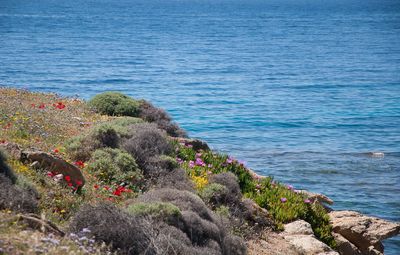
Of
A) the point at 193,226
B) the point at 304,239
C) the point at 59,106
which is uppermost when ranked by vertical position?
the point at 59,106

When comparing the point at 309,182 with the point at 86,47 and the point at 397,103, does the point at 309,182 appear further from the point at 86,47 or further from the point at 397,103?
the point at 86,47

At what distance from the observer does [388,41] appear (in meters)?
92.4

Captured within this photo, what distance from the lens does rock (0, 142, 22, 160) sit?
12013 mm

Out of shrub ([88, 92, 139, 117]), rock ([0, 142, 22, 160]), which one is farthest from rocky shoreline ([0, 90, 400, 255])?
shrub ([88, 92, 139, 117])

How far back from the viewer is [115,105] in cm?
2075

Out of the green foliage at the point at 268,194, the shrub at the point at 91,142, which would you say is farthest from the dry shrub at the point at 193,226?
the shrub at the point at 91,142

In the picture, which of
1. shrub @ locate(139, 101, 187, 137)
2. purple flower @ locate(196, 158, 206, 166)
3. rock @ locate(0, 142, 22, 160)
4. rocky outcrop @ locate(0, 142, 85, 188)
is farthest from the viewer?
shrub @ locate(139, 101, 187, 137)

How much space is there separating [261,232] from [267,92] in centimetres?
3391

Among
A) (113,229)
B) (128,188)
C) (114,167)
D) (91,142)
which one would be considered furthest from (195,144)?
(113,229)

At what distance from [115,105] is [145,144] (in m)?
5.07

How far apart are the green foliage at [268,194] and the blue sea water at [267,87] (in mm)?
3612

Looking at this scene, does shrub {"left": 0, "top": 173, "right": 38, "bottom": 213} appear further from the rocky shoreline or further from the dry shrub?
the dry shrub

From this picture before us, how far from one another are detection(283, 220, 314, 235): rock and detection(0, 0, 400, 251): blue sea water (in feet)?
14.9

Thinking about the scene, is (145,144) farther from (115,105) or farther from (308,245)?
(115,105)
